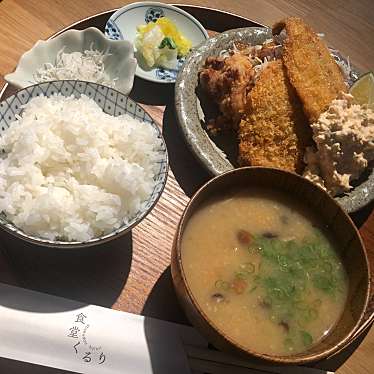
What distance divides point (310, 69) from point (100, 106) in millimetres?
942

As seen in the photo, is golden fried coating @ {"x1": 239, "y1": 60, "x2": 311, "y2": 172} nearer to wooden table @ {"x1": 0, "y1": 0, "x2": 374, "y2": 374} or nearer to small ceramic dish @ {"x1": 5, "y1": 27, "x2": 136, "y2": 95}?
wooden table @ {"x1": 0, "y1": 0, "x2": 374, "y2": 374}

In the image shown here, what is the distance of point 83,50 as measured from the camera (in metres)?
2.50

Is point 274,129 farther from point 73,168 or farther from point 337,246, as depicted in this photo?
point 73,168

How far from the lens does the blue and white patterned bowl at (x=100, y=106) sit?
5.68ft

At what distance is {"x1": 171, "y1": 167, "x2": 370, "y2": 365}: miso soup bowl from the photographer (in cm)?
159

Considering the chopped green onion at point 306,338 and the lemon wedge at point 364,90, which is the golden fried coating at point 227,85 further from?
the chopped green onion at point 306,338

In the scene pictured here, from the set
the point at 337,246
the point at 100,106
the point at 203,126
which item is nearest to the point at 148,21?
the point at 203,126

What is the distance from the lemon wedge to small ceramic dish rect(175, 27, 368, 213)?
166 millimetres

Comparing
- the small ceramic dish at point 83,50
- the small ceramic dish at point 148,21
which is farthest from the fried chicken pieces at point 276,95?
the small ceramic dish at point 83,50

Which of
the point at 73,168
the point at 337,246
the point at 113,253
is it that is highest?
the point at 337,246

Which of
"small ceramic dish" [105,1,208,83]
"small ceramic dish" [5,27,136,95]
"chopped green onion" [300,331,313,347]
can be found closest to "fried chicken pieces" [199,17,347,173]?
"small ceramic dish" [105,1,208,83]

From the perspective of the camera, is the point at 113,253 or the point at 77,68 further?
the point at 77,68

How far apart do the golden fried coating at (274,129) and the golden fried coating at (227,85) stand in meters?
0.06

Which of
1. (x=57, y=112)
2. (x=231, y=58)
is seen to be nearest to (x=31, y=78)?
(x=57, y=112)
